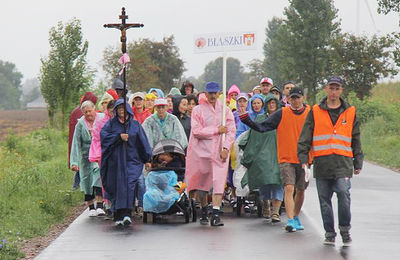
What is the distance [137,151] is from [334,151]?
11.7 feet

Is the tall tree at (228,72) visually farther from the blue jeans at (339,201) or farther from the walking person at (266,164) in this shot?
the blue jeans at (339,201)

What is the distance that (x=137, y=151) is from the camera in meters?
14.0

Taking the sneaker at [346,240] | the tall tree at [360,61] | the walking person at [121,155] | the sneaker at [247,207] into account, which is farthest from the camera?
the tall tree at [360,61]

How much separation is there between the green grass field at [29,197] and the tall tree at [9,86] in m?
139

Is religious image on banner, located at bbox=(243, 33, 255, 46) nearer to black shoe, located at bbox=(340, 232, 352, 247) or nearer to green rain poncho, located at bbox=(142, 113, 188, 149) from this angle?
green rain poncho, located at bbox=(142, 113, 188, 149)

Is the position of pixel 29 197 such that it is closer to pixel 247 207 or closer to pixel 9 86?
pixel 247 207

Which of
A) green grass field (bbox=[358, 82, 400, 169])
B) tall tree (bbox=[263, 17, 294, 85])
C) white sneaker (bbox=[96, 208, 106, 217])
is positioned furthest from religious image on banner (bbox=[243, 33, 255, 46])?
tall tree (bbox=[263, 17, 294, 85])

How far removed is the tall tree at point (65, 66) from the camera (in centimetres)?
3303

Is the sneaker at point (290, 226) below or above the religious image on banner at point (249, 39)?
below

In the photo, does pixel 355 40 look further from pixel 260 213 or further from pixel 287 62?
pixel 260 213

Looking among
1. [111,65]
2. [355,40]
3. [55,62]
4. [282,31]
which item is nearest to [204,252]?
[55,62]

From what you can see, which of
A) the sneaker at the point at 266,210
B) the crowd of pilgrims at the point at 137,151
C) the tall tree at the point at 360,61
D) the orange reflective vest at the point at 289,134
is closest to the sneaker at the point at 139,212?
the crowd of pilgrims at the point at 137,151

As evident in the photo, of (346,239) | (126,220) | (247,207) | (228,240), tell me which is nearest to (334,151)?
(346,239)

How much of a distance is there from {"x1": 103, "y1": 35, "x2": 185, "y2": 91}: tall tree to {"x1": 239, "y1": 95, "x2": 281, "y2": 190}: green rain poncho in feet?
139
